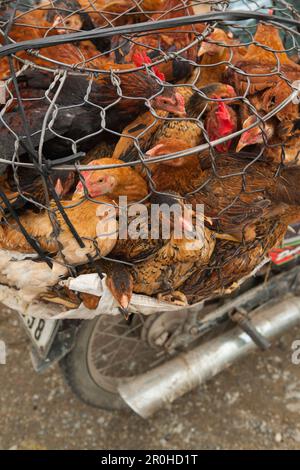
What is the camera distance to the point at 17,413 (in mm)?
2348

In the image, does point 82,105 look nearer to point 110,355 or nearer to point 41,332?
point 41,332

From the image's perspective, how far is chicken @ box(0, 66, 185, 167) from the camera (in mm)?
1328

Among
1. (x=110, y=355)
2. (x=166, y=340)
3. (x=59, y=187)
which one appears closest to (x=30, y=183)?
(x=59, y=187)

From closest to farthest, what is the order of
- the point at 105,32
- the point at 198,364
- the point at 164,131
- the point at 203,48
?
1. the point at 105,32
2. the point at 164,131
3. the point at 203,48
4. the point at 198,364

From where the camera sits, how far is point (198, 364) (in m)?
2.13

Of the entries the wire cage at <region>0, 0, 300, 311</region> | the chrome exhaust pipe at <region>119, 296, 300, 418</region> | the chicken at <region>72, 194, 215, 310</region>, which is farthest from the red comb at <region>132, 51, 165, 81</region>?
the chrome exhaust pipe at <region>119, 296, 300, 418</region>

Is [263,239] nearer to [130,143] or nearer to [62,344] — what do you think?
[130,143]

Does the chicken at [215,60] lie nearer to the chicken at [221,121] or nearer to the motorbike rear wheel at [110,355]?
the chicken at [221,121]

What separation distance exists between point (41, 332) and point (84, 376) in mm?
406

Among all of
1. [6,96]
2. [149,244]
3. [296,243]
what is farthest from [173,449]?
[6,96]

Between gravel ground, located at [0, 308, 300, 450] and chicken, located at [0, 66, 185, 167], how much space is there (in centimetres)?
157

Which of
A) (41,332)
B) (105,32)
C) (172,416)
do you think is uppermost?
Result: (105,32)

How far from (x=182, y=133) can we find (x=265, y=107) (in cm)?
31

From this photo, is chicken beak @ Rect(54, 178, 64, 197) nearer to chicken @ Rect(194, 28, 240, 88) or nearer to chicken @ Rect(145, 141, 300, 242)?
chicken @ Rect(145, 141, 300, 242)
